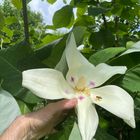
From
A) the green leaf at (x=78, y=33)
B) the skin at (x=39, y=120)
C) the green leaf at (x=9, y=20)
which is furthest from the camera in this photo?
the green leaf at (x=9, y=20)

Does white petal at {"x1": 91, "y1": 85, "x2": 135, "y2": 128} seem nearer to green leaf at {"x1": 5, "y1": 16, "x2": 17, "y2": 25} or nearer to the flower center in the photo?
the flower center

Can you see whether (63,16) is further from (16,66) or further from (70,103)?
(70,103)

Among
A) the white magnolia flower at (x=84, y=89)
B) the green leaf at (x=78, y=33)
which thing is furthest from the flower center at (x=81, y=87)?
the green leaf at (x=78, y=33)

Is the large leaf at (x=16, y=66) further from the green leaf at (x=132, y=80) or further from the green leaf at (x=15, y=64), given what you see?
the green leaf at (x=132, y=80)

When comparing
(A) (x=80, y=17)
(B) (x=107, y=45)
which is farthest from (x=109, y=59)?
(A) (x=80, y=17)

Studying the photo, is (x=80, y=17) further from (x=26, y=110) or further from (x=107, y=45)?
(x=26, y=110)

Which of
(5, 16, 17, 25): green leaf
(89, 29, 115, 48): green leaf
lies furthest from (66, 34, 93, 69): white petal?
(5, 16, 17, 25): green leaf
